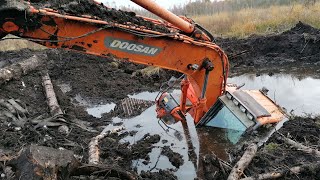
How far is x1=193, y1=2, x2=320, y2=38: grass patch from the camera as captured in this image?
1738 cm

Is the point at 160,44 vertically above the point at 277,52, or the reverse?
the point at 160,44

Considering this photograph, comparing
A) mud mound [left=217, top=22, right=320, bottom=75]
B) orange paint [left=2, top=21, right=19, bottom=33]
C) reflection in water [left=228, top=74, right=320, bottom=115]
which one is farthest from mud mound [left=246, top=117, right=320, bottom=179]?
mud mound [left=217, top=22, right=320, bottom=75]

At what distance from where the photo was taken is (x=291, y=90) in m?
10.8

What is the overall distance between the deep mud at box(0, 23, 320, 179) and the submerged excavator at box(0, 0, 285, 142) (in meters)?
0.74

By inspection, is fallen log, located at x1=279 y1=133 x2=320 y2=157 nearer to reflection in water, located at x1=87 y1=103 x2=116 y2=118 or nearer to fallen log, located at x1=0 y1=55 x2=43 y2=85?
reflection in water, located at x1=87 y1=103 x2=116 y2=118

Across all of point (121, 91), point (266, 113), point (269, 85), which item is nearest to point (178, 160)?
point (266, 113)

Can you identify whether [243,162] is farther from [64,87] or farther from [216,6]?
[216,6]

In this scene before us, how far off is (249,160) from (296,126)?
1.83 meters

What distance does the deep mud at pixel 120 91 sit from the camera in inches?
263

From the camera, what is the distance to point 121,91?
1100 cm

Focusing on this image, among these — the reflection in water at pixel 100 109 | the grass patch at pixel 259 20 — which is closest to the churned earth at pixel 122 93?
the reflection in water at pixel 100 109

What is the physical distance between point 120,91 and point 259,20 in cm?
941

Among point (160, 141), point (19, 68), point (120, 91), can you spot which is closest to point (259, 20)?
point (120, 91)

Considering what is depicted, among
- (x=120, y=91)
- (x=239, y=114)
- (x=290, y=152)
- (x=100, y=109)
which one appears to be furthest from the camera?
(x=120, y=91)
